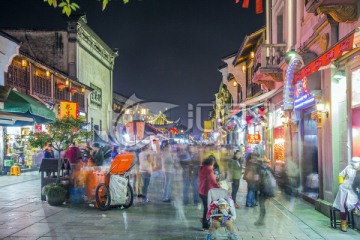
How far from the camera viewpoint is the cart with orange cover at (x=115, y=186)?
11407 mm

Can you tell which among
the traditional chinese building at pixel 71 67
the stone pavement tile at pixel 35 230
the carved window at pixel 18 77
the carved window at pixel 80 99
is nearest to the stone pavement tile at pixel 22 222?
the stone pavement tile at pixel 35 230

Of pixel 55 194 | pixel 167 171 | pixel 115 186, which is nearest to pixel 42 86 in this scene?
pixel 167 171

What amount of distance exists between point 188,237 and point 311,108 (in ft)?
25.3

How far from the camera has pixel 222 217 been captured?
25.0 feet

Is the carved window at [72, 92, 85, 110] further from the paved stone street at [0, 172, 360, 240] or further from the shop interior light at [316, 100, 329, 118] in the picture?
the shop interior light at [316, 100, 329, 118]

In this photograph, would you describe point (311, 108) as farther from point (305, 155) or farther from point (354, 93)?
point (354, 93)

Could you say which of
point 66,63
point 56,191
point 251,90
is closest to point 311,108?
point 56,191

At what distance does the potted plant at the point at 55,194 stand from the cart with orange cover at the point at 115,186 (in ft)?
3.80

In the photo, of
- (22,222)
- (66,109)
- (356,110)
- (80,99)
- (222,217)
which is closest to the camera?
(222,217)

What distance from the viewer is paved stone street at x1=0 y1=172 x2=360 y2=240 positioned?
862cm

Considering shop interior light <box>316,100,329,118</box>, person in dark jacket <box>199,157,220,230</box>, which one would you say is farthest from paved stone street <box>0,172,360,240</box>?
shop interior light <box>316,100,329,118</box>

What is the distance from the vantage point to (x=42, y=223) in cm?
952

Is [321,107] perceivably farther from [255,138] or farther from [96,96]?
[96,96]

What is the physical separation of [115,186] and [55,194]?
190 centimetres
